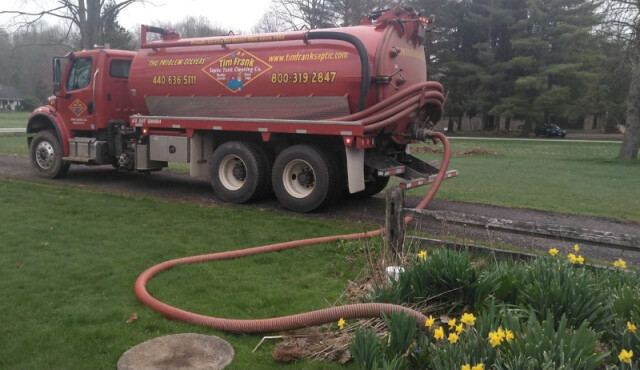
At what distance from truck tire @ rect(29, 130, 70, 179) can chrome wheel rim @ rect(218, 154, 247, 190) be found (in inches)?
182

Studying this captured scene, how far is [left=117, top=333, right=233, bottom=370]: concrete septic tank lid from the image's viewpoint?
12.6 feet

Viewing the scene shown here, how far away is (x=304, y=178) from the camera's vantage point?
968 cm

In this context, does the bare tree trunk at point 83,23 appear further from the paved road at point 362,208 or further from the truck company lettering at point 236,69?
the truck company lettering at point 236,69

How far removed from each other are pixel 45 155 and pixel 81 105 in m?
1.66

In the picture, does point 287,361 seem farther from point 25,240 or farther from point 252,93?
point 252,93

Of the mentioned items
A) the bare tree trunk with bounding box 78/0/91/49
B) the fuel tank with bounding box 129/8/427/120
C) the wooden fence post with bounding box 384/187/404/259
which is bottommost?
the wooden fence post with bounding box 384/187/404/259

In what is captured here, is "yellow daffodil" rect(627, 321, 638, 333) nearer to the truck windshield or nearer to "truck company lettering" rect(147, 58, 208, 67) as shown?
"truck company lettering" rect(147, 58, 208, 67)

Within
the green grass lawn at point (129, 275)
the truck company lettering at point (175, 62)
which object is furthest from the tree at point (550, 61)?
the green grass lawn at point (129, 275)

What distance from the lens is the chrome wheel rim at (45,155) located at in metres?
12.8

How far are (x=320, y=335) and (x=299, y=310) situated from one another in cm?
70

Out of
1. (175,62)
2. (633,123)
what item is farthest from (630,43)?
(175,62)

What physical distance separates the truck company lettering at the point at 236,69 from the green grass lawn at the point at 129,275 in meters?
2.42

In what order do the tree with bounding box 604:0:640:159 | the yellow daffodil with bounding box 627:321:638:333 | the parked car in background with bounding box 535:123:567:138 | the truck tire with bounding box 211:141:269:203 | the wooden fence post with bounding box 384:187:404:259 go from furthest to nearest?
the parked car in background with bounding box 535:123:567:138 < the tree with bounding box 604:0:640:159 < the truck tire with bounding box 211:141:269:203 < the wooden fence post with bounding box 384:187:404:259 < the yellow daffodil with bounding box 627:321:638:333

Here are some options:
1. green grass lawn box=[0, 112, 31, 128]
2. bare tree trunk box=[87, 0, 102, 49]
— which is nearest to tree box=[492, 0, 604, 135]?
bare tree trunk box=[87, 0, 102, 49]
